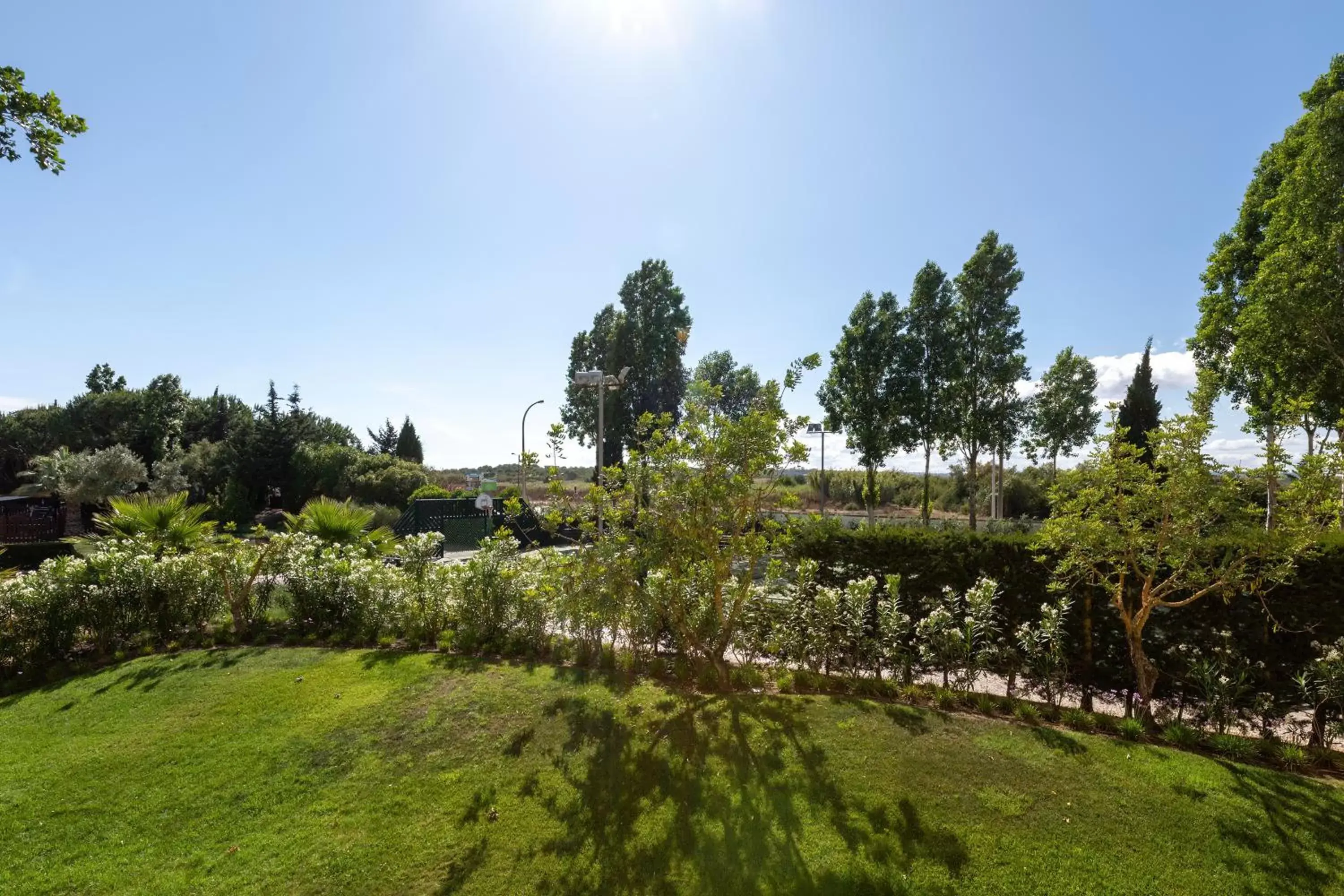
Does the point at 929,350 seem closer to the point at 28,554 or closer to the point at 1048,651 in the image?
the point at 1048,651

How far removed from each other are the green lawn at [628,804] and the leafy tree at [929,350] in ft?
60.5

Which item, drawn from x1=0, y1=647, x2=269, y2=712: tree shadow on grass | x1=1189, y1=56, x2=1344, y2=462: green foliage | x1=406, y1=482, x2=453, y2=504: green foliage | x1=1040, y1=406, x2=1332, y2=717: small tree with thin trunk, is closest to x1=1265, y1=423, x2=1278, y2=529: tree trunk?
x1=1040, y1=406, x2=1332, y2=717: small tree with thin trunk

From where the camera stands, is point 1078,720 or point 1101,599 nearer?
point 1078,720

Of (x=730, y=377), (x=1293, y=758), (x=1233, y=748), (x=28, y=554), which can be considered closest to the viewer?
(x=1293, y=758)

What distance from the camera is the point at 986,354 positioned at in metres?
20.3

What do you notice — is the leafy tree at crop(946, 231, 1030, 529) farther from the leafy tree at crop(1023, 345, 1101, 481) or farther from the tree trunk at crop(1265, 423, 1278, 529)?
the tree trunk at crop(1265, 423, 1278, 529)

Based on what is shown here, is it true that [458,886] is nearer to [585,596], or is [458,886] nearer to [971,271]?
[585,596]

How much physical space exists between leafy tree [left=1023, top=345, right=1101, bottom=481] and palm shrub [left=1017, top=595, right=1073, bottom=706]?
18685 millimetres

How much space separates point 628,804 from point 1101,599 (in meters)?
4.49

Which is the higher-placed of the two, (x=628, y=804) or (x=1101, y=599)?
(x=1101, y=599)

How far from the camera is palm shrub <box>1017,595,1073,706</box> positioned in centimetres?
502

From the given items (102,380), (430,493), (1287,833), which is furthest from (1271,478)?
(102,380)

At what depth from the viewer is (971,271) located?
66.8 feet

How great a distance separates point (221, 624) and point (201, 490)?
27304 millimetres
